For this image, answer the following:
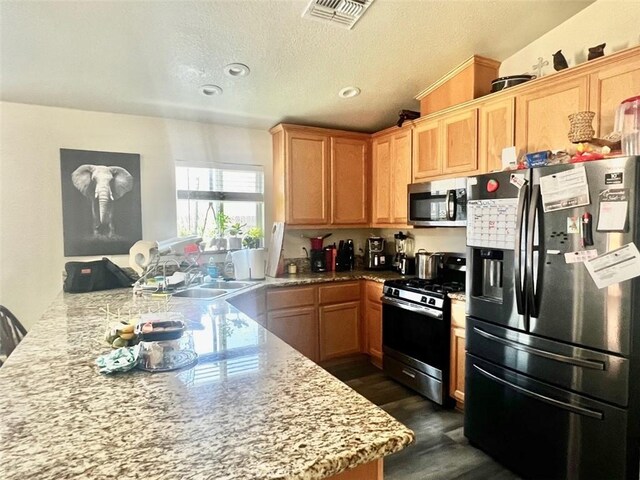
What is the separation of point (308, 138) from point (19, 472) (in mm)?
3303

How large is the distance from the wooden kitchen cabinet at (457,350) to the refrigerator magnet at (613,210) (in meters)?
1.12

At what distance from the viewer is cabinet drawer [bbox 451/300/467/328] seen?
2604 mm

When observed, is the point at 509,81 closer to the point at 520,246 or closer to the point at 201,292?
the point at 520,246

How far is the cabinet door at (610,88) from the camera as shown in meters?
1.93

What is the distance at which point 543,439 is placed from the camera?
1892 mm

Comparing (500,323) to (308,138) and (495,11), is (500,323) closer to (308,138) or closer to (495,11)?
(495,11)

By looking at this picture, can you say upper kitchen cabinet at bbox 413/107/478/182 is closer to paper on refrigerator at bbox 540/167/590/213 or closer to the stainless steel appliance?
the stainless steel appliance

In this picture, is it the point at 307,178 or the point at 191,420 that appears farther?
the point at 307,178

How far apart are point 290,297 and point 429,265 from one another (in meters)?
Answer: 1.30

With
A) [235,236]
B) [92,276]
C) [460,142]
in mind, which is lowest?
[92,276]

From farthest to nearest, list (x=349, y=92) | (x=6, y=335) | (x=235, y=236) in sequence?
(x=235, y=236), (x=349, y=92), (x=6, y=335)

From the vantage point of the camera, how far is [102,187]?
307cm

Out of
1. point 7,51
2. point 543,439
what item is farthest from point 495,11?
point 7,51

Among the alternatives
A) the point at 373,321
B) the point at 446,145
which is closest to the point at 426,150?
the point at 446,145
